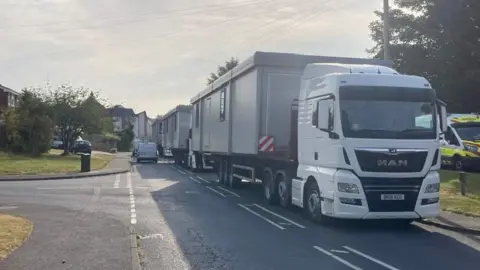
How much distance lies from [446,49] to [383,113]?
1071 inches

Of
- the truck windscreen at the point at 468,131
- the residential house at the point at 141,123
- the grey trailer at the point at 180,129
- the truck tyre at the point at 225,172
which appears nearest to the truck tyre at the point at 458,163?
the truck windscreen at the point at 468,131

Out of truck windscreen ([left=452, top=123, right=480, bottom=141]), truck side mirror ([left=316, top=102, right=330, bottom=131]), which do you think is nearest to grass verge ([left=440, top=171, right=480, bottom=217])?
truck windscreen ([left=452, top=123, right=480, bottom=141])

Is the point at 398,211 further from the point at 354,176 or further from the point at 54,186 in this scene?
the point at 54,186

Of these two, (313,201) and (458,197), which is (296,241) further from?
(458,197)

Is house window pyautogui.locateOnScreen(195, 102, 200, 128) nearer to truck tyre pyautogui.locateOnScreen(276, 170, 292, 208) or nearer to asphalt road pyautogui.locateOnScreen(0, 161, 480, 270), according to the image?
asphalt road pyautogui.locateOnScreen(0, 161, 480, 270)

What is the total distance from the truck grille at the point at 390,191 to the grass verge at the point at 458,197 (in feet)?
11.1

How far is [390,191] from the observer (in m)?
13.8

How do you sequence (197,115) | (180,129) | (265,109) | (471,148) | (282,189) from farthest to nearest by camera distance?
(180,129), (197,115), (471,148), (265,109), (282,189)

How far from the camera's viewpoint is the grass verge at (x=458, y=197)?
56.7 feet

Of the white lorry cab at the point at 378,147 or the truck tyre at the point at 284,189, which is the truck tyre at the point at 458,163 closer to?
the truck tyre at the point at 284,189

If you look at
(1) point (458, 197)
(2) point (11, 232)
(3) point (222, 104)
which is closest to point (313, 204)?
(2) point (11, 232)

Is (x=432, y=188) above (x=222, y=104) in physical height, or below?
below

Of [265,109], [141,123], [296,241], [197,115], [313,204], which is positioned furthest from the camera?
[141,123]

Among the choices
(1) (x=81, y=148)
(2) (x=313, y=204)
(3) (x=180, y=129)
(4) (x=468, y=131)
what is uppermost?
(3) (x=180, y=129)
